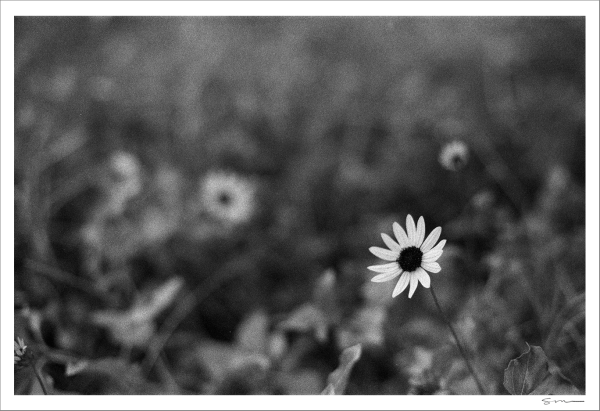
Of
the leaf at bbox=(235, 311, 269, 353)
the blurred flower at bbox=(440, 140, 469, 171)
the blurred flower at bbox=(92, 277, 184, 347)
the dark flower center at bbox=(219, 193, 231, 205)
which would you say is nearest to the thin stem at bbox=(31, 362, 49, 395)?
the blurred flower at bbox=(92, 277, 184, 347)

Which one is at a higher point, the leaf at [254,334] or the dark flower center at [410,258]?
the dark flower center at [410,258]

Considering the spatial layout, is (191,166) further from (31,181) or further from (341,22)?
(341,22)

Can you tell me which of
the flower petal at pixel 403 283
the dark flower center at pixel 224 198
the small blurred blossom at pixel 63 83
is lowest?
the flower petal at pixel 403 283

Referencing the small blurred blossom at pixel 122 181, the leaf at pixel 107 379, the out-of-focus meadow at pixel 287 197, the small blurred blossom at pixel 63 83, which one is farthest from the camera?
the small blurred blossom at pixel 63 83

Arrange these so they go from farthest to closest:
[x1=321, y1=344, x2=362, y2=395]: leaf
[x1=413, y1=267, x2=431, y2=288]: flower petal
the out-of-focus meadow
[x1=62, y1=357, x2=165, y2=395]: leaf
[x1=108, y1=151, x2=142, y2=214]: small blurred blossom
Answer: [x1=108, y1=151, x2=142, y2=214]: small blurred blossom < the out-of-focus meadow < [x1=62, y1=357, x2=165, y2=395]: leaf < [x1=321, y1=344, x2=362, y2=395]: leaf < [x1=413, y1=267, x2=431, y2=288]: flower petal

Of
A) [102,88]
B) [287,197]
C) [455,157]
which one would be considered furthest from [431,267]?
[102,88]

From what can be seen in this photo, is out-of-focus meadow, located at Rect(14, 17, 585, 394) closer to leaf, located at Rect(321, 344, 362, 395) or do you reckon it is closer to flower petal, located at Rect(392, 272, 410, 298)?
leaf, located at Rect(321, 344, 362, 395)

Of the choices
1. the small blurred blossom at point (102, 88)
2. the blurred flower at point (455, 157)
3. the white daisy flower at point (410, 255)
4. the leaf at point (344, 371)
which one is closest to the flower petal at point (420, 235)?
the white daisy flower at point (410, 255)

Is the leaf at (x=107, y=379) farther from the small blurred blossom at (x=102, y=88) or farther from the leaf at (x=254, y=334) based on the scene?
the small blurred blossom at (x=102, y=88)
